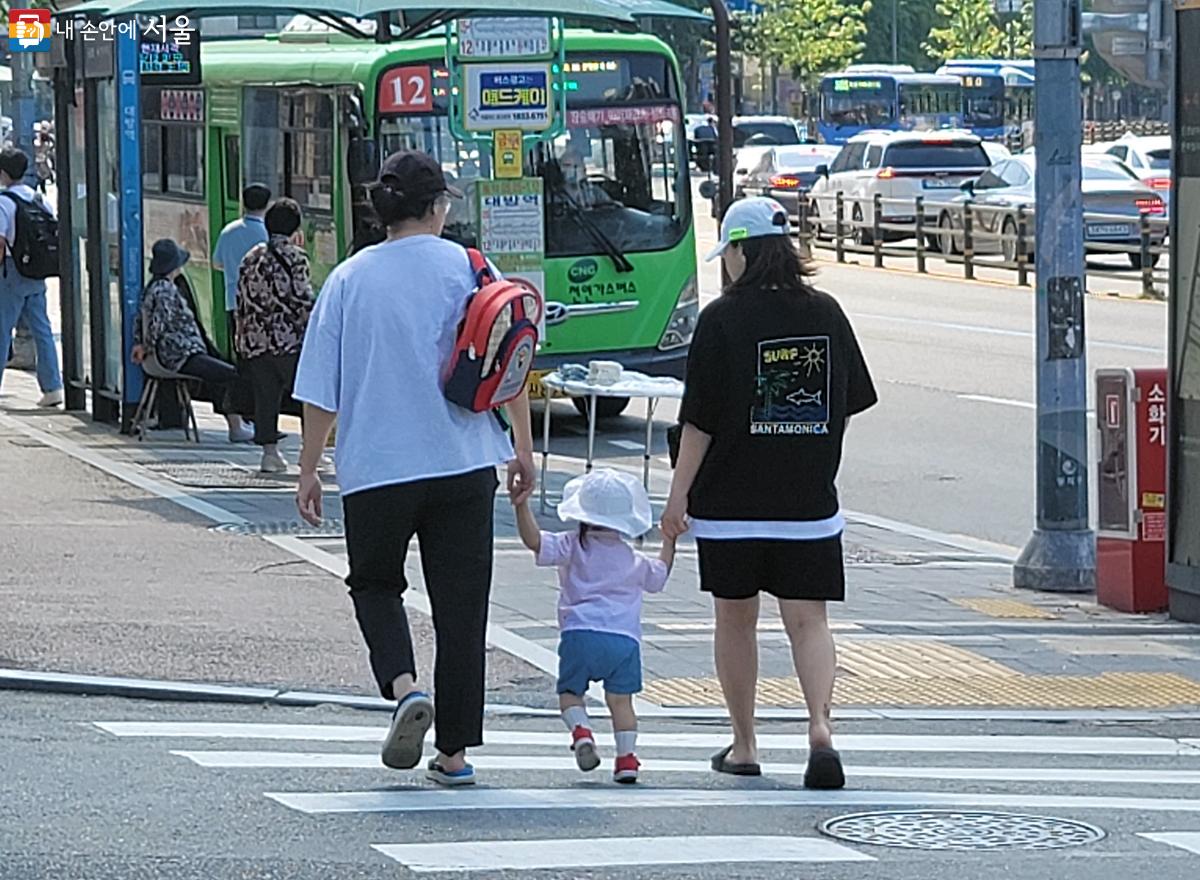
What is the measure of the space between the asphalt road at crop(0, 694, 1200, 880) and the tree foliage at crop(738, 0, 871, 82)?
85742 millimetres

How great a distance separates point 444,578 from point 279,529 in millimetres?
5939

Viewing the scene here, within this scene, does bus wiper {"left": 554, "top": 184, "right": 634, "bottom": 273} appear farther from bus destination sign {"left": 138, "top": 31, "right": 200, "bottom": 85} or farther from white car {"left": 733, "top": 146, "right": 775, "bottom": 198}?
white car {"left": 733, "top": 146, "right": 775, "bottom": 198}

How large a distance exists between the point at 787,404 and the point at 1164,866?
6.05 feet

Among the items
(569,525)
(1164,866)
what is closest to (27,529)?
(569,525)

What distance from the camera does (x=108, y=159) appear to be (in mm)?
17875

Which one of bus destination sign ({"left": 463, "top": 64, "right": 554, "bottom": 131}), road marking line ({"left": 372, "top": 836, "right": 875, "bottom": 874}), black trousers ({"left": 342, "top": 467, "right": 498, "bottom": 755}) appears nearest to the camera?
road marking line ({"left": 372, "top": 836, "right": 875, "bottom": 874})

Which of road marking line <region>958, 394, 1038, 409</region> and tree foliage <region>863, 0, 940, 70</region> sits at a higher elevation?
tree foliage <region>863, 0, 940, 70</region>

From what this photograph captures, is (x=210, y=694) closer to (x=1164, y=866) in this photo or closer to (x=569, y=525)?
(x=1164, y=866)

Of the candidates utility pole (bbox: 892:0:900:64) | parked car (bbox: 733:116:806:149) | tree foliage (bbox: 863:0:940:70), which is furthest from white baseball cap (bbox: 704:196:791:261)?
tree foliage (bbox: 863:0:940:70)

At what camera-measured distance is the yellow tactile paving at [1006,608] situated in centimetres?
1132

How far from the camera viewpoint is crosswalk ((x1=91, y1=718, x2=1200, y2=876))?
21.0ft

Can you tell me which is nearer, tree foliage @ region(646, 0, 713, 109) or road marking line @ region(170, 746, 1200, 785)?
road marking line @ region(170, 746, 1200, 785)

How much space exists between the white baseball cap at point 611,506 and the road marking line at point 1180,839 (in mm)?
1746

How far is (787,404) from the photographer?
752 centimetres
